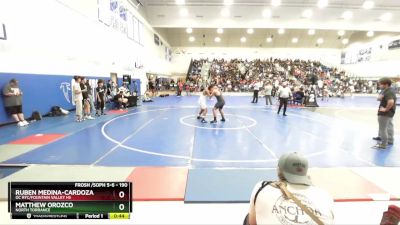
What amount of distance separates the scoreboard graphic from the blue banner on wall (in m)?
8.03

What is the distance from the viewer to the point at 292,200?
165 centimetres

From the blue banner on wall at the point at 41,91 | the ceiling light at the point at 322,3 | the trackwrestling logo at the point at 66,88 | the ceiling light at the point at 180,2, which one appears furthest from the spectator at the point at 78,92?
the ceiling light at the point at 322,3

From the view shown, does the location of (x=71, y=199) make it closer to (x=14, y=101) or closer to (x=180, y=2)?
(x=14, y=101)

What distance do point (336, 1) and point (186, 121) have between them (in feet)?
66.6

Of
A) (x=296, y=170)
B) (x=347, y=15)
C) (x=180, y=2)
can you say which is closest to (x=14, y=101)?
(x=296, y=170)

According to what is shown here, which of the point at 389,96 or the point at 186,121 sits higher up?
the point at 389,96

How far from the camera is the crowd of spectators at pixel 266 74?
2833 centimetres

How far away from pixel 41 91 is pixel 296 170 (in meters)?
11.2

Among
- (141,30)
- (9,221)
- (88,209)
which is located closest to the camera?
(88,209)

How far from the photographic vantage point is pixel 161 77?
29.2 m

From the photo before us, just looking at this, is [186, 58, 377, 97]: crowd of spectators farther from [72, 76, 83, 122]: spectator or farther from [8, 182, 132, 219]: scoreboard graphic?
[8, 182, 132, 219]: scoreboard graphic

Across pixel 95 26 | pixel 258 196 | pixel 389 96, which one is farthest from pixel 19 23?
pixel 389 96

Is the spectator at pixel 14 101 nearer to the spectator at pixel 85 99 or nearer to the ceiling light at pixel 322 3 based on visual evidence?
the spectator at pixel 85 99

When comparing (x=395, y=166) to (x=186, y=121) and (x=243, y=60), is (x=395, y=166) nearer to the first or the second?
(x=186, y=121)
